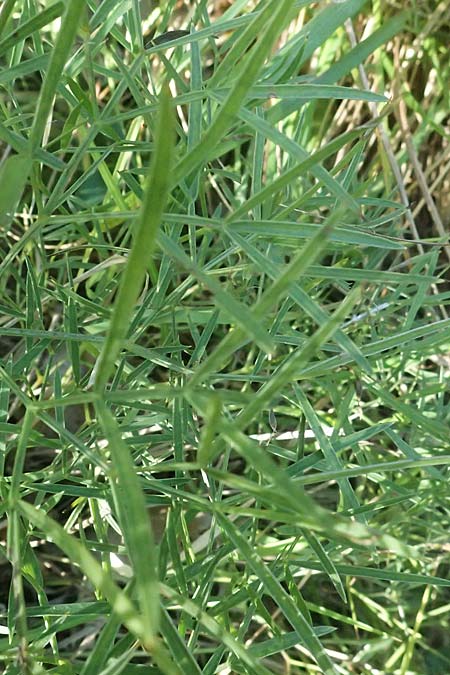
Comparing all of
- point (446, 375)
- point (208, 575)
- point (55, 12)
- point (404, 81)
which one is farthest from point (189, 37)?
point (404, 81)

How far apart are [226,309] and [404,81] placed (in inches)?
38.6

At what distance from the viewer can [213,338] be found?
1.16 m

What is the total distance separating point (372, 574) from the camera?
0.56 meters

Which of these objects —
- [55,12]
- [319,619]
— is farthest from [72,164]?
[319,619]

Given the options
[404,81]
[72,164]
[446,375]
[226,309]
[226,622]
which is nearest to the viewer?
[226,309]

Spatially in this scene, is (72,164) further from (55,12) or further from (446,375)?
(446,375)

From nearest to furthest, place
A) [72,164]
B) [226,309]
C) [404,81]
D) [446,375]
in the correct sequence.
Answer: [226,309] < [72,164] < [446,375] < [404,81]

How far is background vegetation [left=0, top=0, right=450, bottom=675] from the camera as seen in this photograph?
36cm

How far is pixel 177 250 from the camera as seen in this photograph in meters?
0.43

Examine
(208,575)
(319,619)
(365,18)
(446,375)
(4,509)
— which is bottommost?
(319,619)

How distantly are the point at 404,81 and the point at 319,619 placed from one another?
2.63ft

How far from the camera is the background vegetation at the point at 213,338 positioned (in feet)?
1.19

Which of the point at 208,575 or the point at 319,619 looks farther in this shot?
the point at 319,619

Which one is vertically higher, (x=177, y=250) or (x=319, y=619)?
(x=177, y=250)
